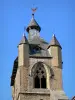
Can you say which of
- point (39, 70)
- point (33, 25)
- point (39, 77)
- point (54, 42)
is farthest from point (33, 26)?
point (39, 77)

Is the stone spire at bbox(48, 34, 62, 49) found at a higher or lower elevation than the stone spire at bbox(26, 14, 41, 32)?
lower

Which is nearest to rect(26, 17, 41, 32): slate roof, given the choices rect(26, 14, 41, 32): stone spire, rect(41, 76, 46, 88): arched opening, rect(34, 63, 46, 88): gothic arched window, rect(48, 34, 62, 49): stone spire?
rect(26, 14, 41, 32): stone spire

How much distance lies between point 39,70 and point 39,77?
2.57 feet

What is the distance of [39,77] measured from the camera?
45.0m

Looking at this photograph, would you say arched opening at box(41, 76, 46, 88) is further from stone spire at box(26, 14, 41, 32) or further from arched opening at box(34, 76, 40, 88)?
stone spire at box(26, 14, 41, 32)

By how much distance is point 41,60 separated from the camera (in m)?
45.6

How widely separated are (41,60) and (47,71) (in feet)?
4.79

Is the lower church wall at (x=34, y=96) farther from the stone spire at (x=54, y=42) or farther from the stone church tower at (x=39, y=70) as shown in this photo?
the stone spire at (x=54, y=42)

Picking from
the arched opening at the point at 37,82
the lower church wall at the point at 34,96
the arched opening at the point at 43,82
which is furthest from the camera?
the arched opening at the point at 43,82

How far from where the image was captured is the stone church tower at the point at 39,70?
1720 inches

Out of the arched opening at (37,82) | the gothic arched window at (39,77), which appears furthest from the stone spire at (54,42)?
the arched opening at (37,82)

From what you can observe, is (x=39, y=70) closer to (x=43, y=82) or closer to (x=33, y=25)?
(x=43, y=82)

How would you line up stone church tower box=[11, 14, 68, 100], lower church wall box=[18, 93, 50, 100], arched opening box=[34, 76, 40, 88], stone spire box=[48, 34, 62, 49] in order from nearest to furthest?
1. lower church wall box=[18, 93, 50, 100]
2. stone church tower box=[11, 14, 68, 100]
3. arched opening box=[34, 76, 40, 88]
4. stone spire box=[48, 34, 62, 49]

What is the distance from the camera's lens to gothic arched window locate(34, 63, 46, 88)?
4478cm
